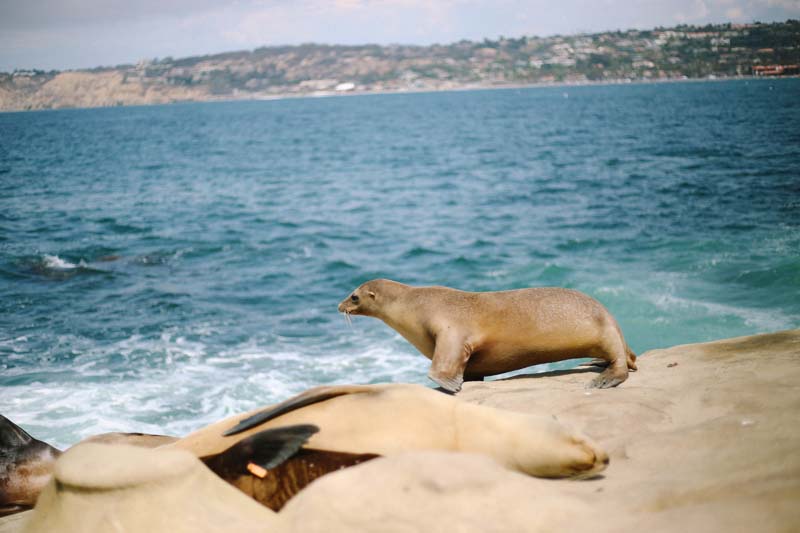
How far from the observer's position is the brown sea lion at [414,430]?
3.08 meters

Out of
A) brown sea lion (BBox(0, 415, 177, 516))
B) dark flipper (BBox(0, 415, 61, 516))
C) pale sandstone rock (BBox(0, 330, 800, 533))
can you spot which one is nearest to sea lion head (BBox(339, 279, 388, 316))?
brown sea lion (BBox(0, 415, 177, 516))

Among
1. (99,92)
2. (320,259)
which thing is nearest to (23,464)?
(320,259)

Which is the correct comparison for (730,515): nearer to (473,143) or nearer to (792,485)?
(792,485)

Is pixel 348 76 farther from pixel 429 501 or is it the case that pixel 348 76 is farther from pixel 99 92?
pixel 429 501

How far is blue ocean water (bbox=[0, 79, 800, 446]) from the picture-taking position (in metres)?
10.1

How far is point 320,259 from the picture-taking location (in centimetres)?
1756

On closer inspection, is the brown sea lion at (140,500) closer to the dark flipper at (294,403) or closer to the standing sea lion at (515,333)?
the dark flipper at (294,403)

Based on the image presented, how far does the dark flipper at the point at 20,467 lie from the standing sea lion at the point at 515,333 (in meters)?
→ 2.94

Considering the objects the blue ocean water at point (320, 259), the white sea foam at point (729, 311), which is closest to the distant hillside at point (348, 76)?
the blue ocean water at point (320, 259)

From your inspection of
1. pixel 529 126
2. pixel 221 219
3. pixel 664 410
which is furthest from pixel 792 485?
pixel 529 126

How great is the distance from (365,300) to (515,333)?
181cm

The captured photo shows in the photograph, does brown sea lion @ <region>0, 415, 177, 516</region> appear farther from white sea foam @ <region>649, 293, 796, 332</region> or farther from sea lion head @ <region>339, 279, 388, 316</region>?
white sea foam @ <region>649, 293, 796, 332</region>

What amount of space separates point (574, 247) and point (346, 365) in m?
8.20

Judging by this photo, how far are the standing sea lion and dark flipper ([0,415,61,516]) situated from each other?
2.94 meters
